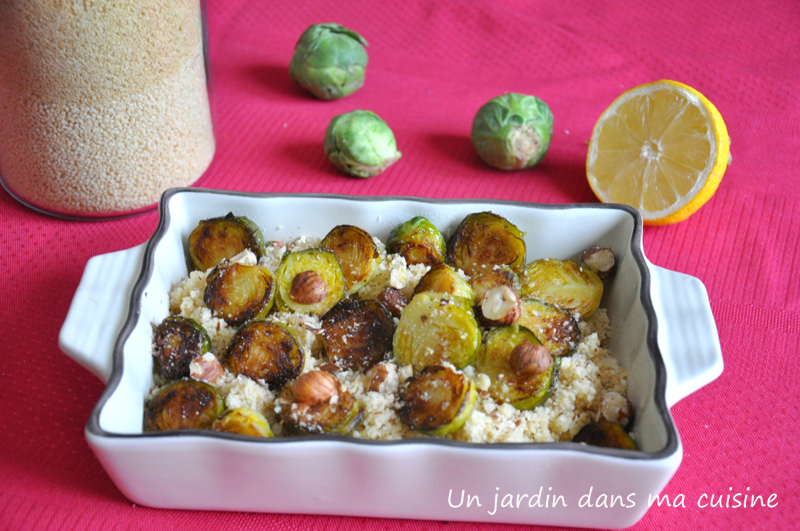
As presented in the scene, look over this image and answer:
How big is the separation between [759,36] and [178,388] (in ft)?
7.39

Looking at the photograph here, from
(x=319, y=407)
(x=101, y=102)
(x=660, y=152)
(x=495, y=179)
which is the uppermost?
(x=101, y=102)

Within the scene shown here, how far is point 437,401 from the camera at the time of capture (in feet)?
3.27

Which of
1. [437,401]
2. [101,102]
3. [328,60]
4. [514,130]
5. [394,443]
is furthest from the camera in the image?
[328,60]

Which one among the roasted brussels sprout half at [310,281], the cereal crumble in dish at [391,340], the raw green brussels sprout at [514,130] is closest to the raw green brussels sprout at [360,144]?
the raw green brussels sprout at [514,130]

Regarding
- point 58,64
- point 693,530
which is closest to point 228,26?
point 58,64

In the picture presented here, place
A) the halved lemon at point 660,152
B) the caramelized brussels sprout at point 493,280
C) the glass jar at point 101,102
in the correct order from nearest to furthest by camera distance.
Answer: the caramelized brussels sprout at point 493,280, the glass jar at point 101,102, the halved lemon at point 660,152

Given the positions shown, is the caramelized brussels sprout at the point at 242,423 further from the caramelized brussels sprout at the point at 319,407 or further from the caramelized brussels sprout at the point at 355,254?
the caramelized brussels sprout at the point at 355,254

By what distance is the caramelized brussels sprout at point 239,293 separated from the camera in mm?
1184

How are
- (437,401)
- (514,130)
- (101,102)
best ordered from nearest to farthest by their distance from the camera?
(437,401) < (101,102) < (514,130)

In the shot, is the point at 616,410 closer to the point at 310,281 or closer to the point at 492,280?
the point at 492,280

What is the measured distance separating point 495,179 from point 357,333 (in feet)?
2.82

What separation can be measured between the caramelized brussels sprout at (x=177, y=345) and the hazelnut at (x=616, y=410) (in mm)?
641

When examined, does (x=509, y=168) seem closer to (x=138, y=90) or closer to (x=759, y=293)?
(x=759, y=293)

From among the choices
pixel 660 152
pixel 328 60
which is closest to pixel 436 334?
pixel 660 152
